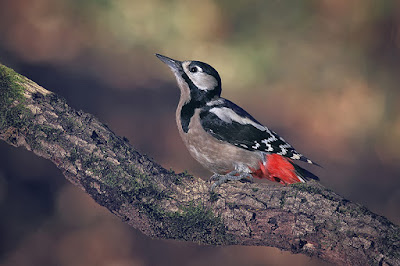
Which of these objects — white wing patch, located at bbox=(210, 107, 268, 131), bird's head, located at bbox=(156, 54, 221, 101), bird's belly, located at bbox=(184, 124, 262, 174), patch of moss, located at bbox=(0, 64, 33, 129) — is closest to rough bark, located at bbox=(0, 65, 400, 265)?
patch of moss, located at bbox=(0, 64, 33, 129)

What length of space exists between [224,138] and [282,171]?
0.30 metres

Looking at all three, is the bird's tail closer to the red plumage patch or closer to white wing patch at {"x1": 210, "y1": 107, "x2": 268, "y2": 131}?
the red plumage patch

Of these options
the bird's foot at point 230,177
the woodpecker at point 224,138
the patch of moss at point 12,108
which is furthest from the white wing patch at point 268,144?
the patch of moss at point 12,108

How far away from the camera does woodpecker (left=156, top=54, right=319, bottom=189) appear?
5.57ft

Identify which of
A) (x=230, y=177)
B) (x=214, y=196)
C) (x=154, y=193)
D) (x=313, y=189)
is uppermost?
(x=313, y=189)

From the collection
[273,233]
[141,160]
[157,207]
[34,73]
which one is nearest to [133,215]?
[157,207]

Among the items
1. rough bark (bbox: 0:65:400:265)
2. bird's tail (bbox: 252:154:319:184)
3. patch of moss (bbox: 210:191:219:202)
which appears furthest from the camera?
bird's tail (bbox: 252:154:319:184)

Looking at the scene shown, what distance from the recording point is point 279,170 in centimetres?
175

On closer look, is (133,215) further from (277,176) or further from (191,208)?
(277,176)

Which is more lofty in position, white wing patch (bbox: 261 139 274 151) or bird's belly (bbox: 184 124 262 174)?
white wing patch (bbox: 261 139 274 151)

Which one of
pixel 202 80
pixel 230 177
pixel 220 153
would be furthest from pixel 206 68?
pixel 230 177

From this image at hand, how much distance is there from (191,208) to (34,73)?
1672mm

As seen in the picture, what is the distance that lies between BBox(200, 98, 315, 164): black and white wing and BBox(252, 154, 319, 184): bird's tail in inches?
2.0

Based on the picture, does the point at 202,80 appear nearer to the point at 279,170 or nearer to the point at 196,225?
the point at 279,170
